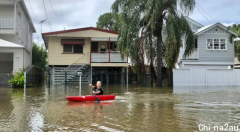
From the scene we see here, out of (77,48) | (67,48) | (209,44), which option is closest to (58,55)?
(67,48)

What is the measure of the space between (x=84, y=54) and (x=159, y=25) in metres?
Result: 9.34

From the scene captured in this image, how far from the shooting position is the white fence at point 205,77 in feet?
74.0

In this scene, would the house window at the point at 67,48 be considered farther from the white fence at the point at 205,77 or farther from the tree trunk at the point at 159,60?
the white fence at the point at 205,77

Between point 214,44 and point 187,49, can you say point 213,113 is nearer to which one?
point 187,49

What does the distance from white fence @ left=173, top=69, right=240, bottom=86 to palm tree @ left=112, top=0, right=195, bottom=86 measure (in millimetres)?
1789

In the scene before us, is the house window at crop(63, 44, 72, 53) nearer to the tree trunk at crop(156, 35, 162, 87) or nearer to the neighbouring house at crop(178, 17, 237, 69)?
the tree trunk at crop(156, 35, 162, 87)

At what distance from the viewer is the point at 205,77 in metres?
23.0

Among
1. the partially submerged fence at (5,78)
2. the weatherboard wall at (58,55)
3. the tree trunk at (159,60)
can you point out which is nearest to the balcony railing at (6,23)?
the weatherboard wall at (58,55)

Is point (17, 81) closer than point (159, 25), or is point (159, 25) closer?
point (17, 81)

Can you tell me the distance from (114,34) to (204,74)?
999 cm

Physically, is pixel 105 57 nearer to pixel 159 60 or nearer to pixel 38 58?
pixel 159 60

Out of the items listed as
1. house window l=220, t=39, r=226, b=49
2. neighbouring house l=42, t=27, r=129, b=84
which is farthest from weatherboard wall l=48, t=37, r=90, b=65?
house window l=220, t=39, r=226, b=49

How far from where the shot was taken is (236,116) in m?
8.31

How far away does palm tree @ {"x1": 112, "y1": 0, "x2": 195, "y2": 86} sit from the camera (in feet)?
66.2
